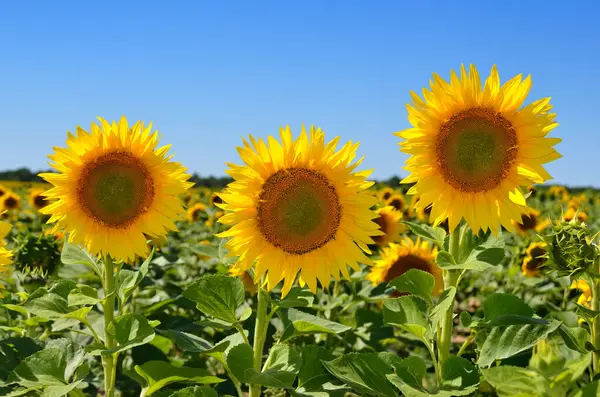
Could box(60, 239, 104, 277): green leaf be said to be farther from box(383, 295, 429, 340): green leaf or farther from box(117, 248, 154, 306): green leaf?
box(383, 295, 429, 340): green leaf

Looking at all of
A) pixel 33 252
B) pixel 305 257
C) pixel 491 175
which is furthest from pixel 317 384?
pixel 33 252

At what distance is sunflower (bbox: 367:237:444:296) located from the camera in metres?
5.05

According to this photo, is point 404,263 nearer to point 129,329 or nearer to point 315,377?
point 315,377

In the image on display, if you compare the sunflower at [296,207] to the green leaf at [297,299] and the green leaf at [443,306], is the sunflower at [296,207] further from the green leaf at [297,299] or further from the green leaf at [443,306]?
the green leaf at [443,306]

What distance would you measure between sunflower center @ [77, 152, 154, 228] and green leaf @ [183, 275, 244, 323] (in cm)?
57

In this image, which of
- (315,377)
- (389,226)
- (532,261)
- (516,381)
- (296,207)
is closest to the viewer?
(516,381)

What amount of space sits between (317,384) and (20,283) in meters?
2.59

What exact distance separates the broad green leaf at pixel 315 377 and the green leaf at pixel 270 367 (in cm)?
13

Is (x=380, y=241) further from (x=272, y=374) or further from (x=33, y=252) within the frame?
(x=272, y=374)

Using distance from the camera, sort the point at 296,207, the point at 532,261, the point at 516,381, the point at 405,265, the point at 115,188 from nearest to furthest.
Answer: the point at 516,381, the point at 296,207, the point at 115,188, the point at 405,265, the point at 532,261

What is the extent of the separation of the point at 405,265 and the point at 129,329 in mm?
2606

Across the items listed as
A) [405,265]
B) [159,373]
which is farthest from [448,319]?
[405,265]

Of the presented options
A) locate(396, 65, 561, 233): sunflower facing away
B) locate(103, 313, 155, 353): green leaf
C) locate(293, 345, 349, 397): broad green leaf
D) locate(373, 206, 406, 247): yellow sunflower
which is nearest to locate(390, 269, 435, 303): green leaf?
locate(396, 65, 561, 233): sunflower facing away

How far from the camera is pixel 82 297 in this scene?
304cm
